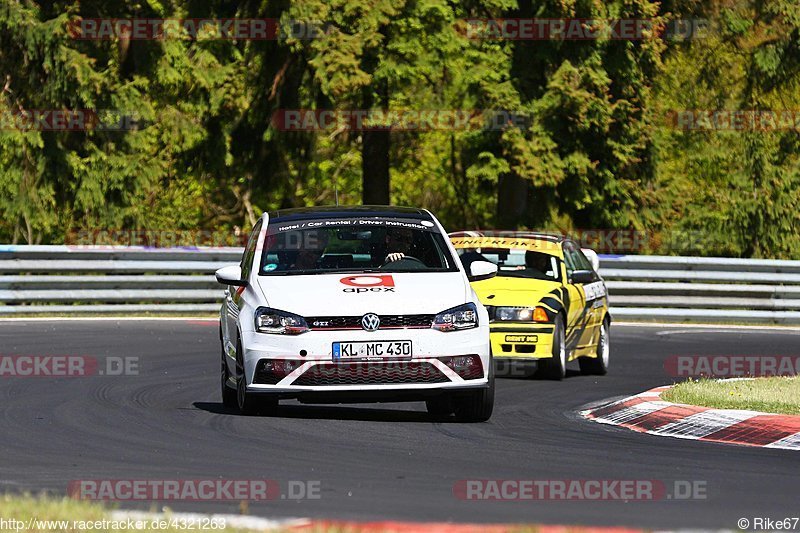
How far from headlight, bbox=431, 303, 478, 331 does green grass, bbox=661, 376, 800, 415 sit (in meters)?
2.35

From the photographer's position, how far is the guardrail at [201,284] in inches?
973

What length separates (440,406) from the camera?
42.6ft

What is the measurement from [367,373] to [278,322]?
0.77 meters

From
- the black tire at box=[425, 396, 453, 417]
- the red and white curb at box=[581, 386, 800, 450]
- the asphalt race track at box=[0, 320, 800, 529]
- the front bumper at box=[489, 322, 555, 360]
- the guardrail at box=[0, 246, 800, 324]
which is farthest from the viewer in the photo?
the guardrail at box=[0, 246, 800, 324]

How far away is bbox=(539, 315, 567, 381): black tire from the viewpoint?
652 inches

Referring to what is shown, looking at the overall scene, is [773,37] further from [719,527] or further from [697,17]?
[719,527]

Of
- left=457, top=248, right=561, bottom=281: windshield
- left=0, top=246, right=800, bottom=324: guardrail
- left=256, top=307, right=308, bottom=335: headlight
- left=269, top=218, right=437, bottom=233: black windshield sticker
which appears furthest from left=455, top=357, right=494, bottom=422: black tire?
left=0, top=246, right=800, bottom=324: guardrail

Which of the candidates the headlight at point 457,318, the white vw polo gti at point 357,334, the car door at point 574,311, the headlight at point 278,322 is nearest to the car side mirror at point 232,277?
the white vw polo gti at point 357,334

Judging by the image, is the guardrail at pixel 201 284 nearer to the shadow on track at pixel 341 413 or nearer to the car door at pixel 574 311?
the car door at pixel 574 311

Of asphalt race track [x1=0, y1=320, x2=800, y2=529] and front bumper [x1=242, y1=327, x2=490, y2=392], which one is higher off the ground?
front bumper [x1=242, y1=327, x2=490, y2=392]

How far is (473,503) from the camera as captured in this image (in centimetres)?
809

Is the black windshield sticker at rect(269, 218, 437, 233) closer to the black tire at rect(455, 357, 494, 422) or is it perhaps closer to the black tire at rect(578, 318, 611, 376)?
the black tire at rect(455, 357, 494, 422)

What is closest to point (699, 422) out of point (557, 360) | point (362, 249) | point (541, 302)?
point (362, 249)

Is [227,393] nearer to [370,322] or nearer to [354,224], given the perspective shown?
[354,224]
